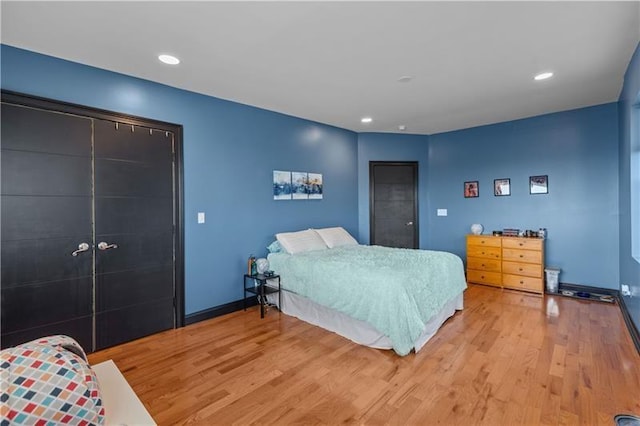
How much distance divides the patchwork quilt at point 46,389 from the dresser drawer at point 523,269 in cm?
498

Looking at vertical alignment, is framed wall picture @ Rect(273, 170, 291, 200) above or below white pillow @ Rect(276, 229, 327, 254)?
above

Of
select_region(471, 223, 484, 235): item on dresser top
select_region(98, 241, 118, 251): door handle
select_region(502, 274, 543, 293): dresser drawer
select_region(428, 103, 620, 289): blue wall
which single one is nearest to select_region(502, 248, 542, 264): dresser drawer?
select_region(502, 274, 543, 293): dresser drawer

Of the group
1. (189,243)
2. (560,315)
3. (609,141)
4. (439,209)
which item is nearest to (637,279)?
(560,315)

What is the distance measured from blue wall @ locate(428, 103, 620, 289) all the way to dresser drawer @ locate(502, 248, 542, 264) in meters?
0.43

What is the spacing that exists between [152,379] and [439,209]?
502cm

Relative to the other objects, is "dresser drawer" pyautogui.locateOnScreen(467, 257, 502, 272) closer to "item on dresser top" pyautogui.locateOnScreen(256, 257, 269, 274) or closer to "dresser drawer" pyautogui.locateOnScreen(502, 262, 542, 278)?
"dresser drawer" pyautogui.locateOnScreen(502, 262, 542, 278)

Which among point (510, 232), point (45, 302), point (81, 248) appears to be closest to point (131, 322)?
point (45, 302)

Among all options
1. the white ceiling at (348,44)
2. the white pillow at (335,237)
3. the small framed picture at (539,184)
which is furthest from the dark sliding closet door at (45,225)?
the small framed picture at (539,184)

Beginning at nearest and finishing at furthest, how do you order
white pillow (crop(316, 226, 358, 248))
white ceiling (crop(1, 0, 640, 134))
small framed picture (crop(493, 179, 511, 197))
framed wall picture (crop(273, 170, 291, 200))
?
1. white ceiling (crop(1, 0, 640, 134))
2. framed wall picture (crop(273, 170, 291, 200))
3. white pillow (crop(316, 226, 358, 248))
4. small framed picture (crop(493, 179, 511, 197))

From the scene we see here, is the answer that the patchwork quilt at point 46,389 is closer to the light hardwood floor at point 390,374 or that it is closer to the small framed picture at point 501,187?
the light hardwood floor at point 390,374

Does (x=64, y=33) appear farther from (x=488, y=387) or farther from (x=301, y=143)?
(x=488, y=387)

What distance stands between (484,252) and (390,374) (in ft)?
10.6

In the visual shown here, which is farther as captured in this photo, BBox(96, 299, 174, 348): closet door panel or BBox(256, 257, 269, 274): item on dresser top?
BBox(256, 257, 269, 274): item on dresser top

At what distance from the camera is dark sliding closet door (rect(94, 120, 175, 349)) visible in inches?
111
